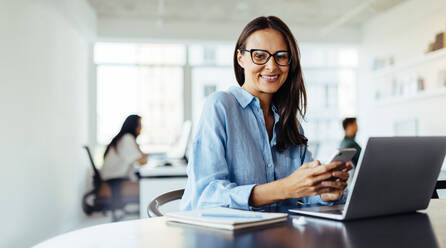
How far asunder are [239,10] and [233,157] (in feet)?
19.1

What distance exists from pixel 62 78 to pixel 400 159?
4730 mm

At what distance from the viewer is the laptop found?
100cm

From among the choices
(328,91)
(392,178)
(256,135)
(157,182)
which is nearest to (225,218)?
(392,178)

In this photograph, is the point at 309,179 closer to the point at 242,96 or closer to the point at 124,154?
the point at 242,96

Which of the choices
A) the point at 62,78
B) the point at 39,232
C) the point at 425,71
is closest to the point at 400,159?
the point at 39,232

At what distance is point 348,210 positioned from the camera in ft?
3.36

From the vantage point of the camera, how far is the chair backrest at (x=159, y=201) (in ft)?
4.21

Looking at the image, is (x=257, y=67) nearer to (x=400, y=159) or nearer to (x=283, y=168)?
(x=283, y=168)

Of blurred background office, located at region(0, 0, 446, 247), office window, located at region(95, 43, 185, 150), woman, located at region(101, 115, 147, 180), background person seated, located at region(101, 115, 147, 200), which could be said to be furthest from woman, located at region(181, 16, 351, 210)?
office window, located at region(95, 43, 185, 150)

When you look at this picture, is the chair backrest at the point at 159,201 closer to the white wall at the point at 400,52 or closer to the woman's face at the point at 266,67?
the woman's face at the point at 266,67

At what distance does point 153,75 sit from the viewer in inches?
316

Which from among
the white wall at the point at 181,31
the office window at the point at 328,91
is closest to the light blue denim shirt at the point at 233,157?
the white wall at the point at 181,31

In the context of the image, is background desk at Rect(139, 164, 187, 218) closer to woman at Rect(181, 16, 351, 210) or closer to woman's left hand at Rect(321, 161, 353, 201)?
woman at Rect(181, 16, 351, 210)

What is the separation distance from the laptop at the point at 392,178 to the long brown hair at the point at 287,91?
40cm
